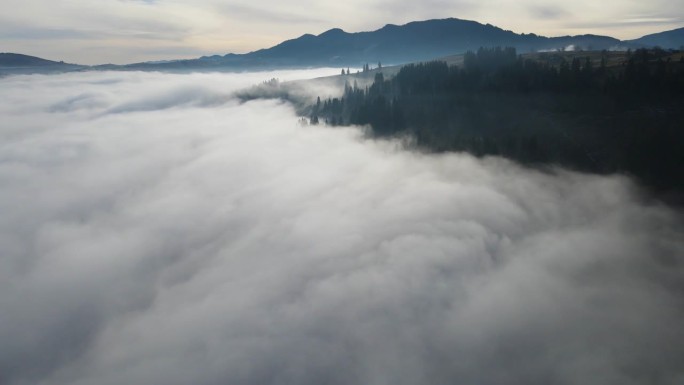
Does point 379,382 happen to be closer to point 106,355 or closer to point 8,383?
point 106,355

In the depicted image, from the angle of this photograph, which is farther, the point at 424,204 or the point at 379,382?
the point at 424,204

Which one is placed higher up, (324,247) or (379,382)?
(324,247)

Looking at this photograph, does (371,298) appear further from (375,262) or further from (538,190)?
(538,190)

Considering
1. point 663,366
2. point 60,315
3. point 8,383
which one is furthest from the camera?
point 60,315

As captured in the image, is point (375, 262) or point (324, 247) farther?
point (324, 247)

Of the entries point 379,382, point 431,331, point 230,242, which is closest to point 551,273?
point 431,331

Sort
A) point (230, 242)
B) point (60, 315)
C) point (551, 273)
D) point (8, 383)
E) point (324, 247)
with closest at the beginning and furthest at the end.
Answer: point (8, 383), point (551, 273), point (60, 315), point (324, 247), point (230, 242)

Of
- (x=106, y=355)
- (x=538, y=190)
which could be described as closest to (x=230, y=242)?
(x=106, y=355)

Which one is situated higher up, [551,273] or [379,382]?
[551,273]

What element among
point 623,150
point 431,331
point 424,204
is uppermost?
point 623,150
